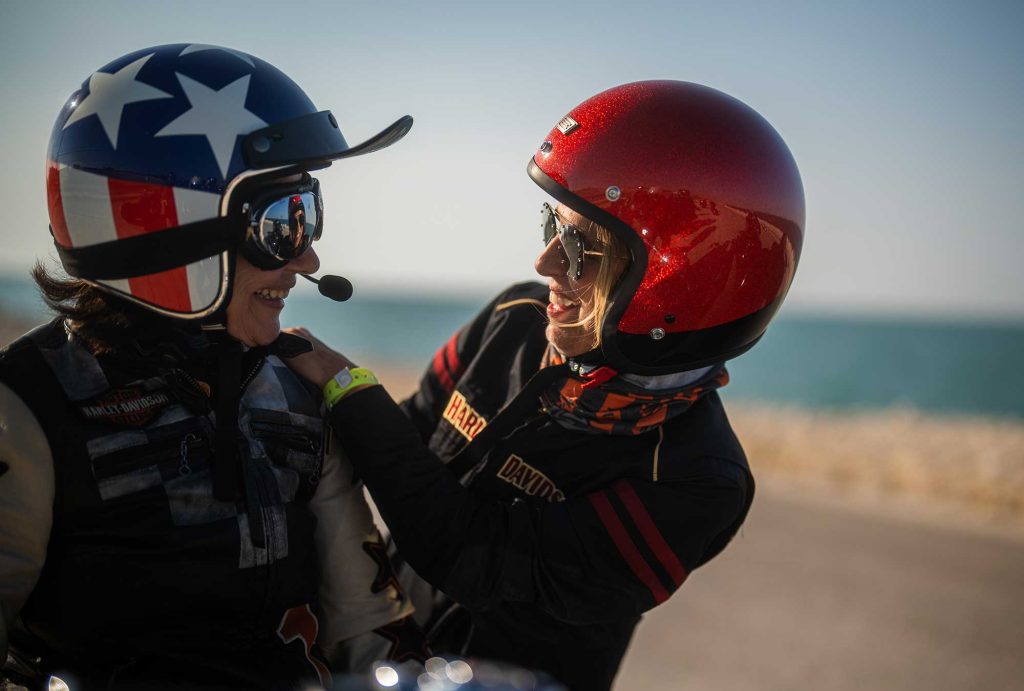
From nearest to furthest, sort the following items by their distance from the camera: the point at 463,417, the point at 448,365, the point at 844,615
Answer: the point at 463,417 < the point at 448,365 < the point at 844,615

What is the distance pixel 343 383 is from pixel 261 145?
0.65 metres

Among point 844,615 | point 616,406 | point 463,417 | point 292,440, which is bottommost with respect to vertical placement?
point 844,615

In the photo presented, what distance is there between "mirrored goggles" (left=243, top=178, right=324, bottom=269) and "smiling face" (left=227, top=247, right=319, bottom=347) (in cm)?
4

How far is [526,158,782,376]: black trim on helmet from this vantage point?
7.49ft

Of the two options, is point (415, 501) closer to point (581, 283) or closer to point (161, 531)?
point (161, 531)

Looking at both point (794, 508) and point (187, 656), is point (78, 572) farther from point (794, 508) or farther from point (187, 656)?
point (794, 508)

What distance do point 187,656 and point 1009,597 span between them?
4715 mm

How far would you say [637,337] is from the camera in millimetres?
2336

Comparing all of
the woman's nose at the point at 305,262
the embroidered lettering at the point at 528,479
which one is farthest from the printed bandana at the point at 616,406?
the woman's nose at the point at 305,262

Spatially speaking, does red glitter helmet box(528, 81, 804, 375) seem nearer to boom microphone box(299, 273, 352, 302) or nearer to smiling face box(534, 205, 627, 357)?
smiling face box(534, 205, 627, 357)

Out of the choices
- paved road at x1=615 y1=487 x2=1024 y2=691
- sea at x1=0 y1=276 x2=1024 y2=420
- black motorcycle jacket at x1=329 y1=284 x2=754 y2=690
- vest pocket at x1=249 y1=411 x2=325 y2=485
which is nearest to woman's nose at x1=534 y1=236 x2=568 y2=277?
black motorcycle jacket at x1=329 y1=284 x2=754 y2=690

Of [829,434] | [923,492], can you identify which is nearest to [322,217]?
[923,492]

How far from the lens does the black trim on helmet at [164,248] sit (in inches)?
75.2

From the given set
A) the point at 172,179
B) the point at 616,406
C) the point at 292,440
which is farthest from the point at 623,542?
the point at 172,179
